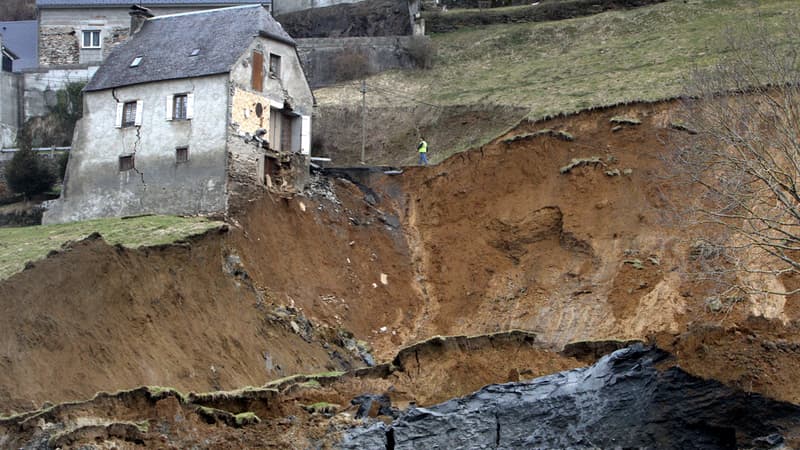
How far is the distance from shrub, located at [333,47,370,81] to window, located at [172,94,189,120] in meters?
11.9

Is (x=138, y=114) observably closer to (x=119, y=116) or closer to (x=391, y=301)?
(x=119, y=116)

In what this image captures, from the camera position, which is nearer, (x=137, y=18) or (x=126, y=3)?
(x=137, y=18)

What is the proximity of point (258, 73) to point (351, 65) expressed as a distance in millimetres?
11010

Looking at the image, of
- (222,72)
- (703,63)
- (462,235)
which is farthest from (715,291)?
(222,72)

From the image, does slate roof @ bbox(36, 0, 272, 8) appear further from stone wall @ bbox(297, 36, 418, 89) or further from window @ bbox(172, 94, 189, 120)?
window @ bbox(172, 94, 189, 120)

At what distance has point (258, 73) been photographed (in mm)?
43312

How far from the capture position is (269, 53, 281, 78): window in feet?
144

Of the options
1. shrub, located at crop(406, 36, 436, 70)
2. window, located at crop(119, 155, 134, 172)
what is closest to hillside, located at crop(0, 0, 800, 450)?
shrub, located at crop(406, 36, 436, 70)

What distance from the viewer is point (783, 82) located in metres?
30.2

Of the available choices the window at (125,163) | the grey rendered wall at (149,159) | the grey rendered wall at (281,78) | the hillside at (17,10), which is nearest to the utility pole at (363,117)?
the grey rendered wall at (281,78)

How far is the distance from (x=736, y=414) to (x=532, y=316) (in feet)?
43.8

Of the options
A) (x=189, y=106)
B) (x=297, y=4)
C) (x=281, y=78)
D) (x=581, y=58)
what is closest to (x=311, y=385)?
(x=189, y=106)

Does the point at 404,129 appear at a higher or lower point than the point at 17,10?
lower

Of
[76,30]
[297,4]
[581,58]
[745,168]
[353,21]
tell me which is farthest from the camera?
[76,30]
